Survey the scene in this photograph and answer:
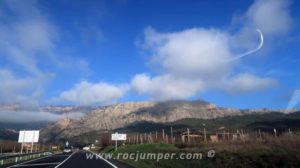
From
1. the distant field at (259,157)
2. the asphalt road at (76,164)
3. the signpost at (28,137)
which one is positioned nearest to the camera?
the distant field at (259,157)

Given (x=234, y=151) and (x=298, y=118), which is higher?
(x=298, y=118)

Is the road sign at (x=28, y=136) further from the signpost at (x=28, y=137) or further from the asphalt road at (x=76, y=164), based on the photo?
the asphalt road at (x=76, y=164)

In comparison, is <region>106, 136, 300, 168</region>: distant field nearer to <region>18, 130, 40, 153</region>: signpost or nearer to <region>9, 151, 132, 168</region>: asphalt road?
<region>9, 151, 132, 168</region>: asphalt road

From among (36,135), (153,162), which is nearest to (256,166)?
(153,162)

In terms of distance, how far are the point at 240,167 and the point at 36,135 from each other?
71.7m

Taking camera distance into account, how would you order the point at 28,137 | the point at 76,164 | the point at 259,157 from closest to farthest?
the point at 259,157, the point at 76,164, the point at 28,137

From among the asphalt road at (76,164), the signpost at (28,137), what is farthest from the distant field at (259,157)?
the signpost at (28,137)

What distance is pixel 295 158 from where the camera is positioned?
12.2m

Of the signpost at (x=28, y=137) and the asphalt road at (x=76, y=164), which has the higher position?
the signpost at (x=28, y=137)

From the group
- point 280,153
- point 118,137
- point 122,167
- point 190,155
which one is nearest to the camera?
point 280,153

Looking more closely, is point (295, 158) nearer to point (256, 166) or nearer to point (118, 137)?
point (256, 166)

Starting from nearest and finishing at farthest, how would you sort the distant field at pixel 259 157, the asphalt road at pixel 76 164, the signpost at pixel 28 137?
the distant field at pixel 259 157 → the asphalt road at pixel 76 164 → the signpost at pixel 28 137

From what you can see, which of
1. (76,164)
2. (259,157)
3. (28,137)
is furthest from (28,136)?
(259,157)

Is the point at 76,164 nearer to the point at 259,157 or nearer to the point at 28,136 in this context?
the point at 259,157
